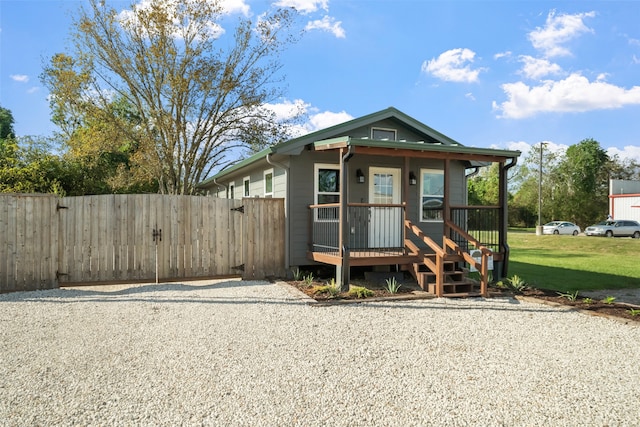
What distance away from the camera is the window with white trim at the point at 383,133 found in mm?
11125

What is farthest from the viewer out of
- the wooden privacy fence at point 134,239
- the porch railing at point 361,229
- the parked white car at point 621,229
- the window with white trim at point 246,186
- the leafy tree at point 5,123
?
the leafy tree at point 5,123

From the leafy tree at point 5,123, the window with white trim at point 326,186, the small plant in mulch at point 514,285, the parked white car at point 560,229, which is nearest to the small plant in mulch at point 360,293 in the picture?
the window with white trim at point 326,186

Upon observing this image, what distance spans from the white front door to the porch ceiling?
1862 mm

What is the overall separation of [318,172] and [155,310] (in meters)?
4.97

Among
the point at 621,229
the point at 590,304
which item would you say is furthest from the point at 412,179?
the point at 621,229

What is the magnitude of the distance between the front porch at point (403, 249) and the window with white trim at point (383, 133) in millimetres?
1869

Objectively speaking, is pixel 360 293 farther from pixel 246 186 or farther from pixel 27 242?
pixel 246 186

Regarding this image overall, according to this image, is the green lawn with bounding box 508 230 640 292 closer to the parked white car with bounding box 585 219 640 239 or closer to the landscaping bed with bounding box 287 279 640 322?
the landscaping bed with bounding box 287 279 640 322

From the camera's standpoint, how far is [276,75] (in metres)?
19.0

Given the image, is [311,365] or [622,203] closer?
[311,365]

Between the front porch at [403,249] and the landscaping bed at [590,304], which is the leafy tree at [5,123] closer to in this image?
the front porch at [403,249]

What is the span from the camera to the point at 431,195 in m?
11.5

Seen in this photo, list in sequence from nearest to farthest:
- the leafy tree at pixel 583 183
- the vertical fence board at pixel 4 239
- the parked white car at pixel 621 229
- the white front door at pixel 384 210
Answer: the vertical fence board at pixel 4 239, the white front door at pixel 384 210, the parked white car at pixel 621 229, the leafy tree at pixel 583 183

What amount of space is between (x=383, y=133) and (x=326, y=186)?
2.14m
